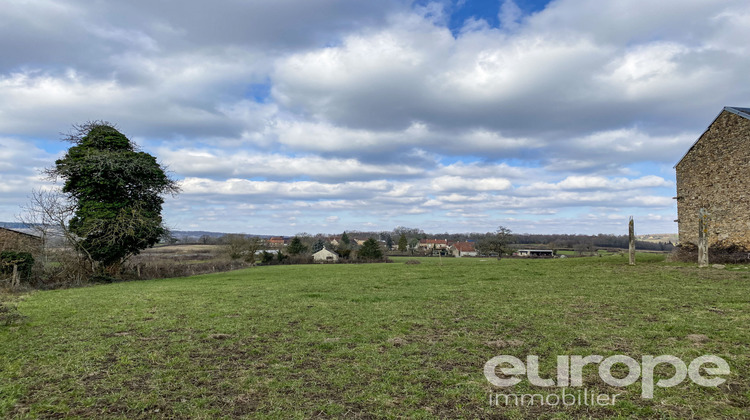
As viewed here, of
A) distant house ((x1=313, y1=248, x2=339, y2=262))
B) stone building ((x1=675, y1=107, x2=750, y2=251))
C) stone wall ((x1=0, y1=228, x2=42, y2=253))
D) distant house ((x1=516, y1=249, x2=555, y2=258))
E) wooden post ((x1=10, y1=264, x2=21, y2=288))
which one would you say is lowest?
distant house ((x1=313, y1=248, x2=339, y2=262))

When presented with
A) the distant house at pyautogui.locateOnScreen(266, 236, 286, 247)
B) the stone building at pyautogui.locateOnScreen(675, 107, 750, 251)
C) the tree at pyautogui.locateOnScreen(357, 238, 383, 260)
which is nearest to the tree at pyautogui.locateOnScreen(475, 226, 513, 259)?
the tree at pyautogui.locateOnScreen(357, 238, 383, 260)

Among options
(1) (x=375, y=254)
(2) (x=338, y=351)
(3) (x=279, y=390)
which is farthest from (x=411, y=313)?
(1) (x=375, y=254)

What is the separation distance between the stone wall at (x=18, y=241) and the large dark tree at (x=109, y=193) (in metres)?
1.95

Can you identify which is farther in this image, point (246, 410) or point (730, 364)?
point (730, 364)

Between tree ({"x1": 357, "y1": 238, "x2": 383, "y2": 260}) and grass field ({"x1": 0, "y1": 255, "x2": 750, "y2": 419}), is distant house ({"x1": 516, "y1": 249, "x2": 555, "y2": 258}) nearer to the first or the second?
tree ({"x1": 357, "y1": 238, "x2": 383, "y2": 260})

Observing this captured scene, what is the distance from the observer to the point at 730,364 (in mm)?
5242

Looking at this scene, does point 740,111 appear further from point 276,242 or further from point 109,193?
point 276,242

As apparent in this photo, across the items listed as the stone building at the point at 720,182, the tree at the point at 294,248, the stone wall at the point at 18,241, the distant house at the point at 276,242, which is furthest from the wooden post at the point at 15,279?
the distant house at the point at 276,242

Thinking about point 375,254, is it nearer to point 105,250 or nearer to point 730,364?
point 105,250

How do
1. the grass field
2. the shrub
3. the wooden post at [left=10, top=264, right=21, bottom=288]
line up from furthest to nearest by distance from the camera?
the shrub
the wooden post at [left=10, top=264, right=21, bottom=288]
the grass field

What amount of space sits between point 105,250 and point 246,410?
25.9m

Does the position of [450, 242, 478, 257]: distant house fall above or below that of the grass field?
below

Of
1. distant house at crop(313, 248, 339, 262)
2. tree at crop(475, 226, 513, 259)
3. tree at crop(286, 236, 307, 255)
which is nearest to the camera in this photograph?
tree at crop(475, 226, 513, 259)

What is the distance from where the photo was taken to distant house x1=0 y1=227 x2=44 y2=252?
75.3 ft
